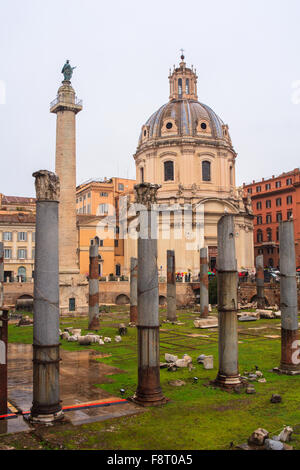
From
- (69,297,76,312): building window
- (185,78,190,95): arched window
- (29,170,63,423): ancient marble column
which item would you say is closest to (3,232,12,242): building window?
(69,297,76,312): building window

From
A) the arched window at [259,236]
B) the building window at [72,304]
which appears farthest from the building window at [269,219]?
the building window at [72,304]

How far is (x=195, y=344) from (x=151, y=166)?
38.8 meters

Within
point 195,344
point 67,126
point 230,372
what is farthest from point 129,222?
point 230,372

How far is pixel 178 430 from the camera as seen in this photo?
370 inches

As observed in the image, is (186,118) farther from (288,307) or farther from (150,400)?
(150,400)

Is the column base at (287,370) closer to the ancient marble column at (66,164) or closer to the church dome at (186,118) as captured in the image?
the ancient marble column at (66,164)

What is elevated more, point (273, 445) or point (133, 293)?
point (133, 293)

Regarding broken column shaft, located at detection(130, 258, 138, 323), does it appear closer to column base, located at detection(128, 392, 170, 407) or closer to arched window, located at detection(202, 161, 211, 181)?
column base, located at detection(128, 392, 170, 407)

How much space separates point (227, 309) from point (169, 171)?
45.0m

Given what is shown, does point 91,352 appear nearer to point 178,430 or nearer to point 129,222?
point 178,430

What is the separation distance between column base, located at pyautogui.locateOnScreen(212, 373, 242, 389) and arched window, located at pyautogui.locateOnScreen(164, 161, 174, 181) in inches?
1770

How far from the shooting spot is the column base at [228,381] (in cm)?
1276

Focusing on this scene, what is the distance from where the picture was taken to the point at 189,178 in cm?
5572

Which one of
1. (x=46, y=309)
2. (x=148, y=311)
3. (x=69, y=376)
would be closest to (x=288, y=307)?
(x=148, y=311)
